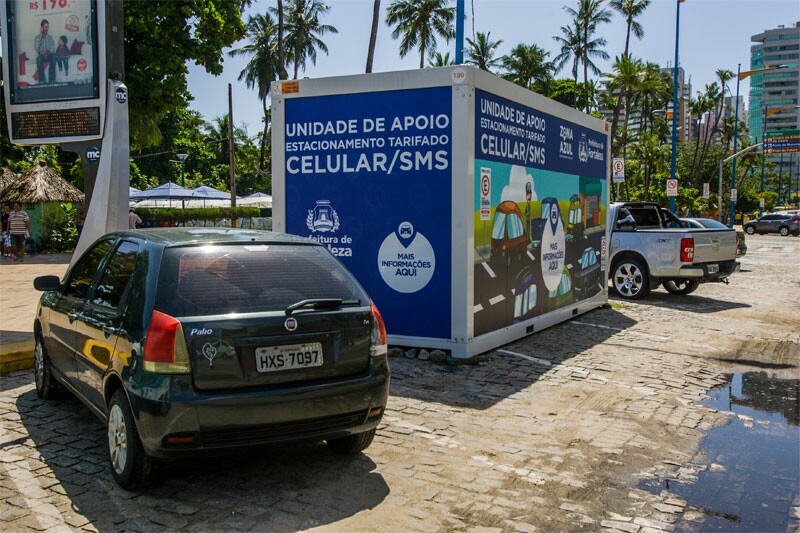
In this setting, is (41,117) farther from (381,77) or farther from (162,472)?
(162,472)

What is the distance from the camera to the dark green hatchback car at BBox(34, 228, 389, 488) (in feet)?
13.1

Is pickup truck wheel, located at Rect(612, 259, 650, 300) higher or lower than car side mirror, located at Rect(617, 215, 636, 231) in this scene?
lower

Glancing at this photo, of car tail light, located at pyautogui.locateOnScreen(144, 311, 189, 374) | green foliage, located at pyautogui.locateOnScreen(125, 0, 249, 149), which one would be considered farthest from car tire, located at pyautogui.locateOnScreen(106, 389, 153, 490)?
green foliage, located at pyautogui.locateOnScreen(125, 0, 249, 149)

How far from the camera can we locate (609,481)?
4.67 m

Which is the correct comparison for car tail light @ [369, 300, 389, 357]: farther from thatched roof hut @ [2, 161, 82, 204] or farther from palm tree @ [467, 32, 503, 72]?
palm tree @ [467, 32, 503, 72]

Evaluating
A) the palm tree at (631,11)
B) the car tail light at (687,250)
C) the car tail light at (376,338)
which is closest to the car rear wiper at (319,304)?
the car tail light at (376,338)

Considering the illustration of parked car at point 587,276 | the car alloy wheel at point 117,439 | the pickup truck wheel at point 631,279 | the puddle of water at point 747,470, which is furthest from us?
the pickup truck wheel at point 631,279

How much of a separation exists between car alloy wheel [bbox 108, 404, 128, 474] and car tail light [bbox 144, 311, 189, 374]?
52cm

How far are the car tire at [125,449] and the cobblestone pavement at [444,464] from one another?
0.10 metres

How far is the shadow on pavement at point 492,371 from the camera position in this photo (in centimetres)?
674

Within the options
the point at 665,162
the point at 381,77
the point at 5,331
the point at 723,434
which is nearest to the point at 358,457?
the point at 723,434

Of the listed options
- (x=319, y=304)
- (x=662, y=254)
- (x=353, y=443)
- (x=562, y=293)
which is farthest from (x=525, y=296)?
(x=662, y=254)

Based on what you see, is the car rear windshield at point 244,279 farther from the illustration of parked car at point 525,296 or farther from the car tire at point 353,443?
the illustration of parked car at point 525,296

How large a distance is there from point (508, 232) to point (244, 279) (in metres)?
4.85
